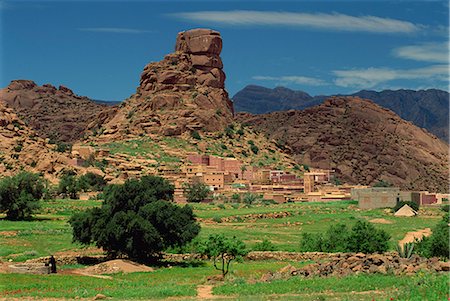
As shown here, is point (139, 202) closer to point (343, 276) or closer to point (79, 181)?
point (343, 276)

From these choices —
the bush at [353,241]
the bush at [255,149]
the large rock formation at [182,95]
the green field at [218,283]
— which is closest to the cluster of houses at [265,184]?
the bush at [255,149]

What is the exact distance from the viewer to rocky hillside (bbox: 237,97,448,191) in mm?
152400

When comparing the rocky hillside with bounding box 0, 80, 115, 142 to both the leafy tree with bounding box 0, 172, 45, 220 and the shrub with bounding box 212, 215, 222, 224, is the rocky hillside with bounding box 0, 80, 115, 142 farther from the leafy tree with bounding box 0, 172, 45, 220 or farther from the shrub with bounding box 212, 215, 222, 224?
the leafy tree with bounding box 0, 172, 45, 220

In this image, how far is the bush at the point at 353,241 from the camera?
144 feet

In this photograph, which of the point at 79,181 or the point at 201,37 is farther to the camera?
the point at 201,37

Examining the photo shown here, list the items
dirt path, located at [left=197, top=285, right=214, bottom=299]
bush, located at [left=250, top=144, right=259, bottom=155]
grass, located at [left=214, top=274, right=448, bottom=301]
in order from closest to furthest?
grass, located at [left=214, top=274, right=448, bottom=301] → dirt path, located at [left=197, top=285, right=214, bottom=299] → bush, located at [left=250, top=144, right=259, bottom=155]

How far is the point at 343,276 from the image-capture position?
28047 millimetres

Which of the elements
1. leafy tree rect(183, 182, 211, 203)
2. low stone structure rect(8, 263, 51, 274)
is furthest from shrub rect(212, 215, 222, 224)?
low stone structure rect(8, 263, 51, 274)

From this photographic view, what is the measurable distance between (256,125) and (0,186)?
12297 cm

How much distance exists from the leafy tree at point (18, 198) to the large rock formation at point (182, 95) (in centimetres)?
6401

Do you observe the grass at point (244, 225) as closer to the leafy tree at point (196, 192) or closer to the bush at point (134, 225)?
the bush at point (134, 225)

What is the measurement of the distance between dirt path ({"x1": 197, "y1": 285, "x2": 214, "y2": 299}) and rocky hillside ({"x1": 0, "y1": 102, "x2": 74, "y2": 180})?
65402 millimetres

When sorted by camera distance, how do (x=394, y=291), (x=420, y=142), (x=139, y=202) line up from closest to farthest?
(x=394, y=291), (x=139, y=202), (x=420, y=142)

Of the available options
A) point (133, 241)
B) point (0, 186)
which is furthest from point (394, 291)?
point (0, 186)
